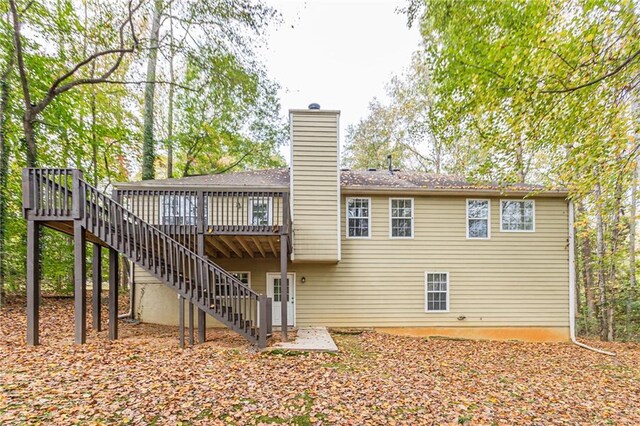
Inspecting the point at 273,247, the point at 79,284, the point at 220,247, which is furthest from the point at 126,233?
the point at 273,247

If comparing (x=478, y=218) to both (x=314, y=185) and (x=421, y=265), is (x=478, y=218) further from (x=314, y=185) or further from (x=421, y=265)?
(x=314, y=185)

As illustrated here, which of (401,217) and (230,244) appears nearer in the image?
(230,244)

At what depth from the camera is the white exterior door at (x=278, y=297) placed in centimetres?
961

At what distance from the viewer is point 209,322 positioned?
939 cm

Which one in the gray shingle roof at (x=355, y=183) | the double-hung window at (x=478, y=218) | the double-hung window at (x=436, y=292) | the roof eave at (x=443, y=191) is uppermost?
the gray shingle roof at (x=355, y=183)

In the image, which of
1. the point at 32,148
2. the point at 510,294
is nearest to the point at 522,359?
the point at 510,294

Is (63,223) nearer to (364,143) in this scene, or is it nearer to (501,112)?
(501,112)

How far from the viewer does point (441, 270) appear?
995 cm

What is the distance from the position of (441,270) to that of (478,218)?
2.16m

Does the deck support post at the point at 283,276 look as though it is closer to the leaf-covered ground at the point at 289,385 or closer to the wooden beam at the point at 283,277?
the wooden beam at the point at 283,277

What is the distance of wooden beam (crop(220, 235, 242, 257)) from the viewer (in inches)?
303

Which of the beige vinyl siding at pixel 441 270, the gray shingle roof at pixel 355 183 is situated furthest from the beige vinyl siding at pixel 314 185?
the beige vinyl siding at pixel 441 270

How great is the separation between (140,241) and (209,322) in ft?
12.8

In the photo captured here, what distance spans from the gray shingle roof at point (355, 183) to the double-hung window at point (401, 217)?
0.52 metres
